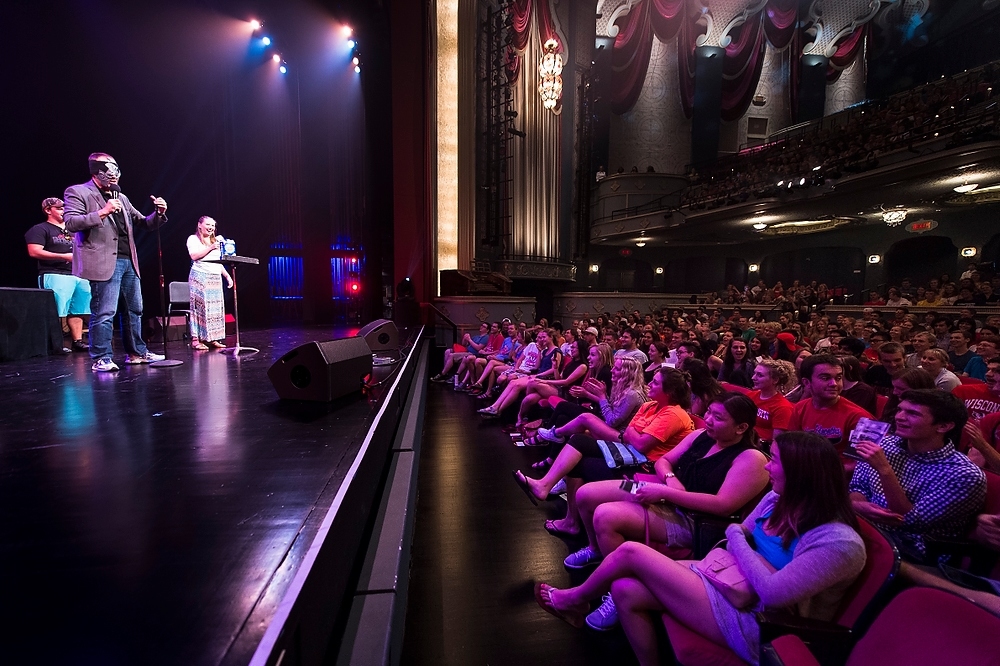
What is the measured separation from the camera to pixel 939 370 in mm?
3115

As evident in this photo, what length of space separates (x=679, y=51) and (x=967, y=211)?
10354 mm

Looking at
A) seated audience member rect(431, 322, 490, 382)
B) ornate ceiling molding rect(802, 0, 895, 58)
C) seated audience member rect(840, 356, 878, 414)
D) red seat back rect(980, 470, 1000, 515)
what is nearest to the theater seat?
red seat back rect(980, 470, 1000, 515)

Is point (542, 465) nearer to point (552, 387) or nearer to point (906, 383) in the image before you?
point (552, 387)

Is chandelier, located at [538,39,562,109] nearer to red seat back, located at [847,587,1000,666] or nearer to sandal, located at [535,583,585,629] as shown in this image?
sandal, located at [535,583,585,629]

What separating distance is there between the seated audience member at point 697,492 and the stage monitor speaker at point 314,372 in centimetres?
153

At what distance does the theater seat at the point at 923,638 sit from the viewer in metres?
0.88

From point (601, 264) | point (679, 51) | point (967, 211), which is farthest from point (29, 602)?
point (679, 51)

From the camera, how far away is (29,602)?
913 millimetres

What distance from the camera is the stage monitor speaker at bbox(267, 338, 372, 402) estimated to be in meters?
2.53

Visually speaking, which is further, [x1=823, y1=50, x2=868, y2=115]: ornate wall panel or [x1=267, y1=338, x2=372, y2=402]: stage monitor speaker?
[x1=823, y1=50, x2=868, y2=115]: ornate wall panel

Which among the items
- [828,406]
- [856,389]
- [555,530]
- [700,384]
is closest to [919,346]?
[856,389]

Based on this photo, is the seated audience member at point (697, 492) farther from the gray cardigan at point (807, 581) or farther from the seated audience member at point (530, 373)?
the seated audience member at point (530, 373)

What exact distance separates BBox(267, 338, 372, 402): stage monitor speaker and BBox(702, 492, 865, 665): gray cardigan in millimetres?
2045

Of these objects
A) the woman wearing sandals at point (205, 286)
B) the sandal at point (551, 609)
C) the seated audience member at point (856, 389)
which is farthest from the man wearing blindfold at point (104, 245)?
the seated audience member at point (856, 389)
